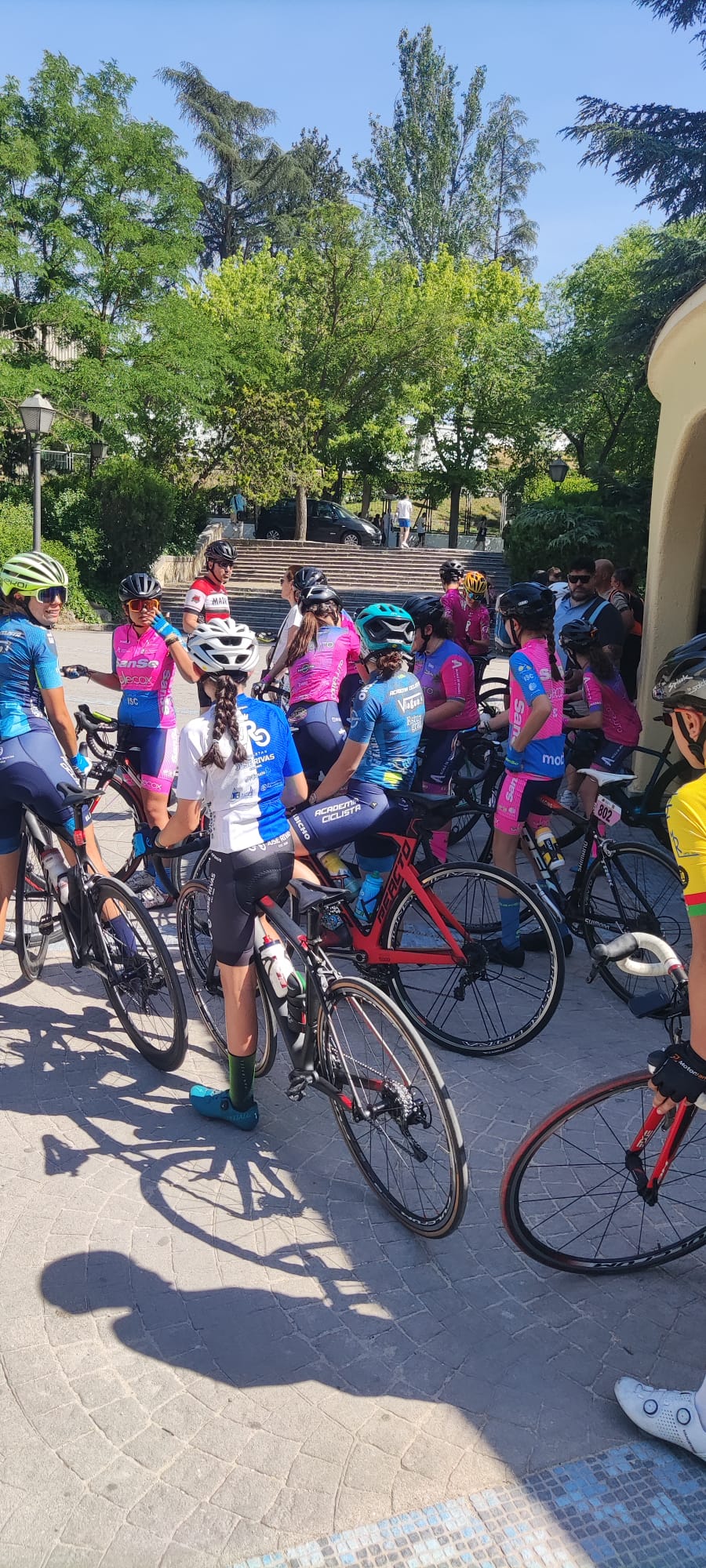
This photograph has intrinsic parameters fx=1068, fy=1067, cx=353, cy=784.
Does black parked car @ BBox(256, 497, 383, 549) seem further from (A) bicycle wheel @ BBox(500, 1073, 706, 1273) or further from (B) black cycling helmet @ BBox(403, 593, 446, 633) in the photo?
(A) bicycle wheel @ BBox(500, 1073, 706, 1273)

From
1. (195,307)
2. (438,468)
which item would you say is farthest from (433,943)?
(438,468)

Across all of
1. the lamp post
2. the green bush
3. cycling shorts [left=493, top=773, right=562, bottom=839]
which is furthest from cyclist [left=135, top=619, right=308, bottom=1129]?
the green bush

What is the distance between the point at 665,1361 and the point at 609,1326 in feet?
0.64

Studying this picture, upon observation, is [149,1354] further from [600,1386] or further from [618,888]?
[618,888]

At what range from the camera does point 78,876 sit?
191 inches

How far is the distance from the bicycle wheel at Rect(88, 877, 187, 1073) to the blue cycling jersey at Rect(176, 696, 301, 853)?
34.6 inches

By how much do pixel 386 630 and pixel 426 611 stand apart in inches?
61.7

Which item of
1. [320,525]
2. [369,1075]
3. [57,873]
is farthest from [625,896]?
[320,525]

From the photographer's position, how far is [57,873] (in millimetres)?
4934

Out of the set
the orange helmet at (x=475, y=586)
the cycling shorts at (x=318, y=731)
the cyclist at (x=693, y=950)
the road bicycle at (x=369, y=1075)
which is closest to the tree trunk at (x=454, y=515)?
the orange helmet at (x=475, y=586)

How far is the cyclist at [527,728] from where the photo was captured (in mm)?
5344

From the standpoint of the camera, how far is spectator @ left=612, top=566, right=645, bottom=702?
8906 mm

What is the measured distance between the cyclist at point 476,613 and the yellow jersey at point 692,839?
20.5ft

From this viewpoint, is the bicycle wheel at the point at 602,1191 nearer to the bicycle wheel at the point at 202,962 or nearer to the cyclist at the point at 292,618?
the bicycle wheel at the point at 202,962
